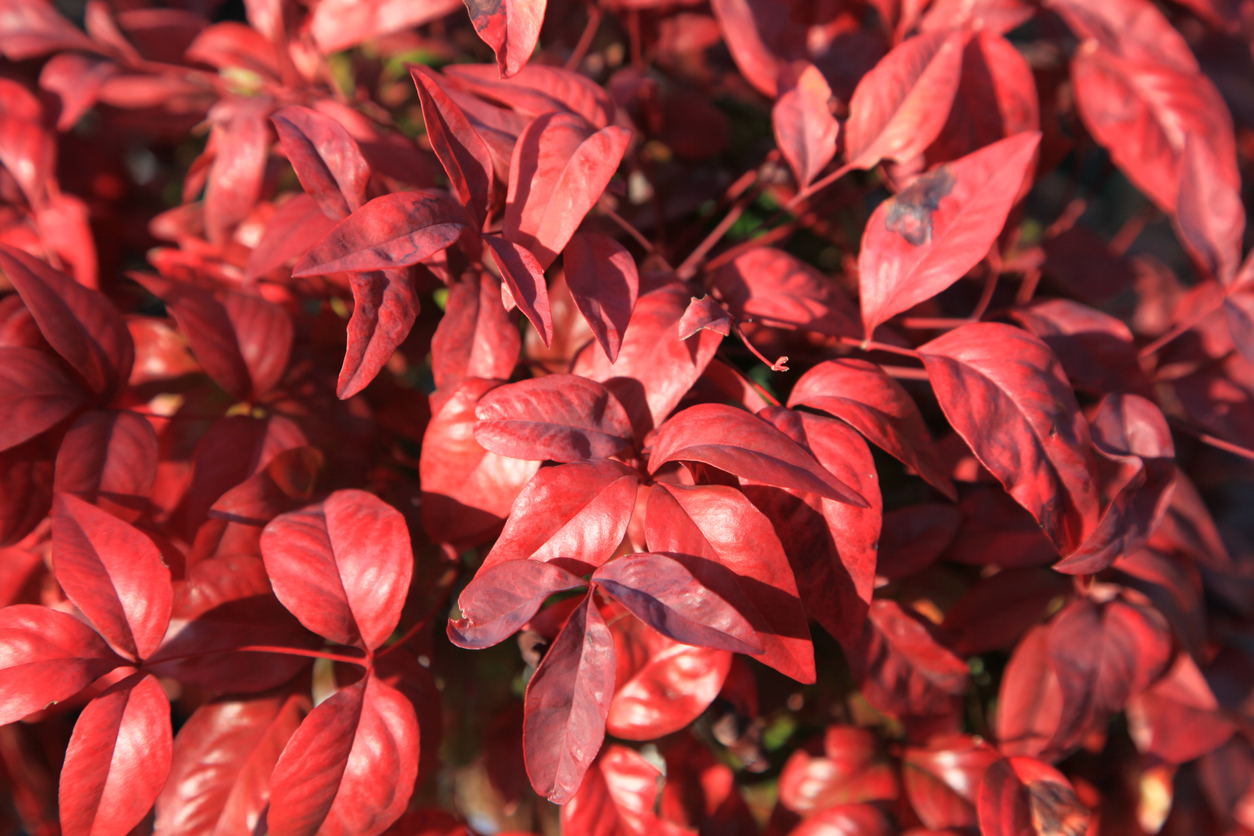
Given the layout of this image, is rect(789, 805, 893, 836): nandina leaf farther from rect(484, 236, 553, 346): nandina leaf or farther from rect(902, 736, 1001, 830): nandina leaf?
rect(484, 236, 553, 346): nandina leaf

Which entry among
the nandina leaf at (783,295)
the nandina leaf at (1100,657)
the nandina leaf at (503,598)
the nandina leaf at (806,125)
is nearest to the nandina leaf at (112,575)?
the nandina leaf at (503,598)

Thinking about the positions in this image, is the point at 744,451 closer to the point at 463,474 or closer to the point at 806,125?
the point at 463,474

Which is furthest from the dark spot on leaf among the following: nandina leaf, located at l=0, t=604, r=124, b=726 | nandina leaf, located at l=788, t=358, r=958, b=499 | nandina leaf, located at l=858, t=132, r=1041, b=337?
nandina leaf, located at l=0, t=604, r=124, b=726

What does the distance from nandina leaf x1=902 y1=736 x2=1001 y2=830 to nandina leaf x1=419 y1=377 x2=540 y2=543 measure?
49 centimetres

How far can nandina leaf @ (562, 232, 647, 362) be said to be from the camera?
0.51 metres

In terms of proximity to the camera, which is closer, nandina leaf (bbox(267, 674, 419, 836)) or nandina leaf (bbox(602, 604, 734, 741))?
nandina leaf (bbox(267, 674, 419, 836))

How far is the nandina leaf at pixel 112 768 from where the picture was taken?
50 centimetres

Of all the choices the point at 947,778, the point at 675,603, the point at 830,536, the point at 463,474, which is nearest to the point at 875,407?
the point at 830,536

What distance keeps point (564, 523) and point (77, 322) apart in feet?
1.41

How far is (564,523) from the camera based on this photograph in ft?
1.62

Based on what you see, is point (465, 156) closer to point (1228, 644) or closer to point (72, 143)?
point (72, 143)

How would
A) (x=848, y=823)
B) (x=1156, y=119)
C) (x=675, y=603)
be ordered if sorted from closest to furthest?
1. (x=675, y=603)
2. (x=848, y=823)
3. (x=1156, y=119)

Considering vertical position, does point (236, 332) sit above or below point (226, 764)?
above

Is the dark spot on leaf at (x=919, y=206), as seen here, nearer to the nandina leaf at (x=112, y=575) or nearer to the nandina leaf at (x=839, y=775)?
the nandina leaf at (x=839, y=775)
